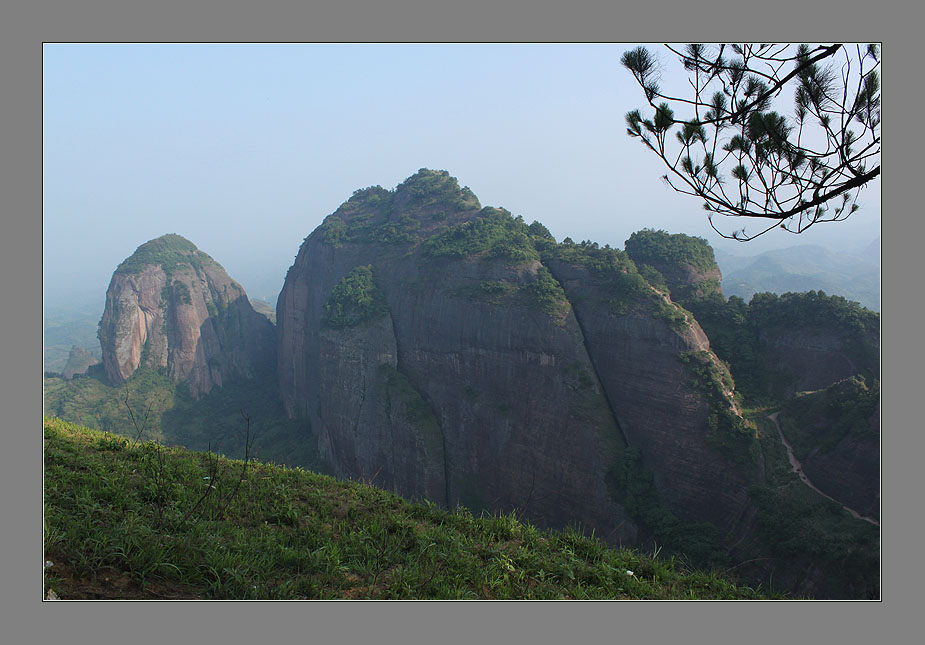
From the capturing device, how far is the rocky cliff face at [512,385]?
55.2ft

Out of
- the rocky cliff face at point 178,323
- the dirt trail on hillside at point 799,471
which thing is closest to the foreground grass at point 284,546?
the dirt trail on hillside at point 799,471

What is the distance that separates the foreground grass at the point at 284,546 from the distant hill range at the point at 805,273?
54.8m

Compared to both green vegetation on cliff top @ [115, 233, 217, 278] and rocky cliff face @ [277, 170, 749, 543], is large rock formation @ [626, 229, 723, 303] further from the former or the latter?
green vegetation on cliff top @ [115, 233, 217, 278]

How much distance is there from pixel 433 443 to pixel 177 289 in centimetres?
2987

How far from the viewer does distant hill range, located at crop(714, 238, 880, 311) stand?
193ft

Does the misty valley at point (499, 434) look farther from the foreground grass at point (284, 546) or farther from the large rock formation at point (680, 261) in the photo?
the large rock formation at point (680, 261)

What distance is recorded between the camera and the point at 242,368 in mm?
40844

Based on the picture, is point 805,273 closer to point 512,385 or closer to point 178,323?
point 512,385

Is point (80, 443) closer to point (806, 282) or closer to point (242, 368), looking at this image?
point (242, 368)

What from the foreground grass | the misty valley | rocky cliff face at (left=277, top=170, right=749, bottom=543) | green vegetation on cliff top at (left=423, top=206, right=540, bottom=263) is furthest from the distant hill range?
the foreground grass

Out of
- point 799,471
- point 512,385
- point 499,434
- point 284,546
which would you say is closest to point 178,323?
point 499,434

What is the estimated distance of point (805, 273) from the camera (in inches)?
3031

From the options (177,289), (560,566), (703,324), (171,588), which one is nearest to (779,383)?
(703,324)

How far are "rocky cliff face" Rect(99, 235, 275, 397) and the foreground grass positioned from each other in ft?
121
